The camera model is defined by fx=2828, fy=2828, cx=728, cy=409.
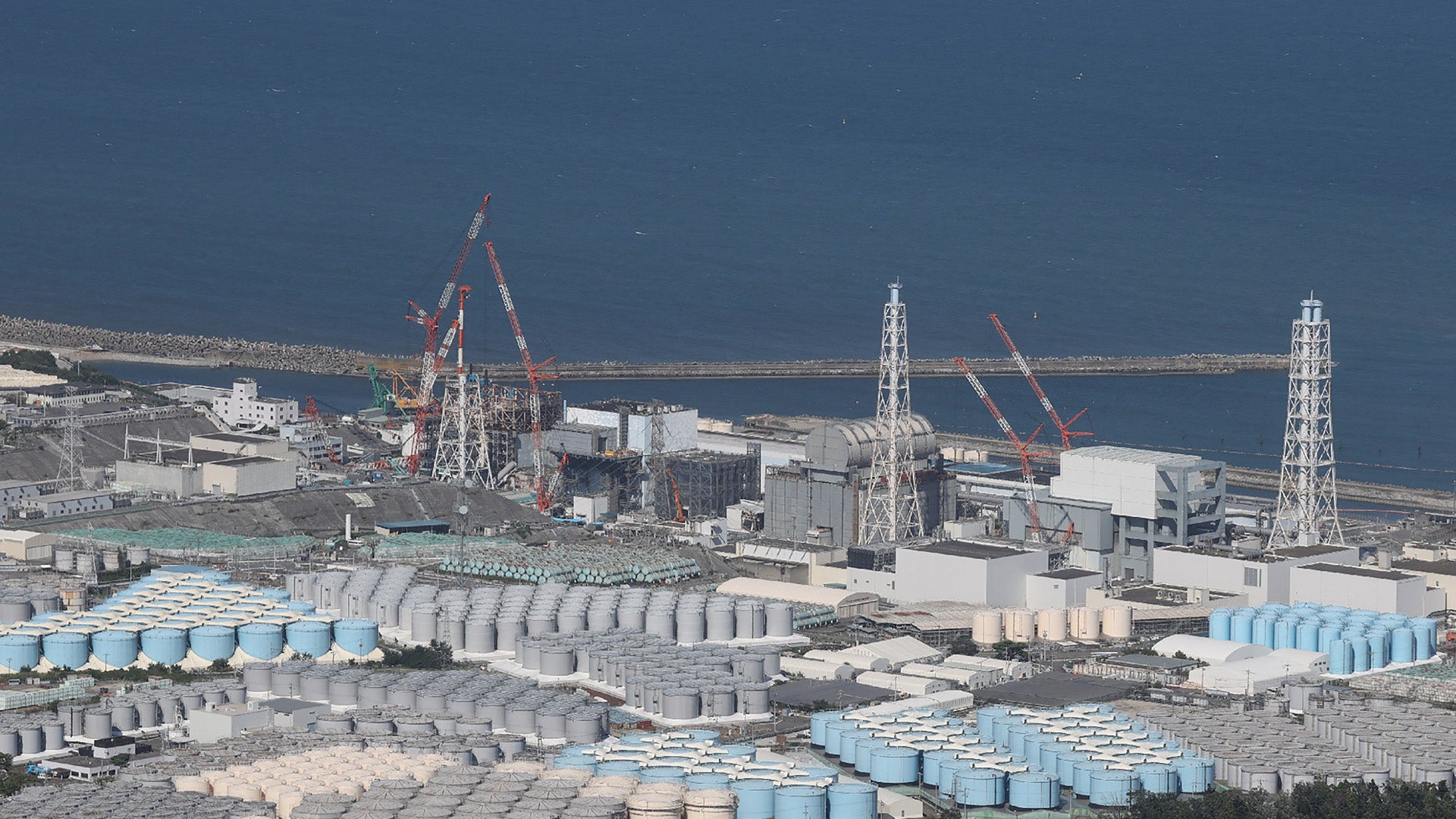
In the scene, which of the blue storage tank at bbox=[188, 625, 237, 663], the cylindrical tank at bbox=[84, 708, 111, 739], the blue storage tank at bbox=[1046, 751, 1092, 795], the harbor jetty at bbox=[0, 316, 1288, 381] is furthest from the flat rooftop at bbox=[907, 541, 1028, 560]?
the harbor jetty at bbox=[0, 316, 1288, 381]

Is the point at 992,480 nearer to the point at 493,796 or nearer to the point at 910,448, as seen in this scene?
the point at 910,448

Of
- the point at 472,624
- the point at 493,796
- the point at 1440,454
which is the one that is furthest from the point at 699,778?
the point at 1440,454

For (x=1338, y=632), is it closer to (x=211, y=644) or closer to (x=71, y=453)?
(x=211, y=644)

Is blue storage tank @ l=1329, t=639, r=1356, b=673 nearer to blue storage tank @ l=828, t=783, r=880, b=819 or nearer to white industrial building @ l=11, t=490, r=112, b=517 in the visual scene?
blue storage tank @ l=828, t=783, r=880, b=819

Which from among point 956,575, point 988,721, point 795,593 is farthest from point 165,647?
point 956,575

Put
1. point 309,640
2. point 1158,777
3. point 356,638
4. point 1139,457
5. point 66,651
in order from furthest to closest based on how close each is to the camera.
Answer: point 1139,457
point 356,638
point 309,640
point 66,651
point 1158,777

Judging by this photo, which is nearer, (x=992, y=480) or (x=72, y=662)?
(x=72, y=662)

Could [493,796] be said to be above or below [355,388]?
below
